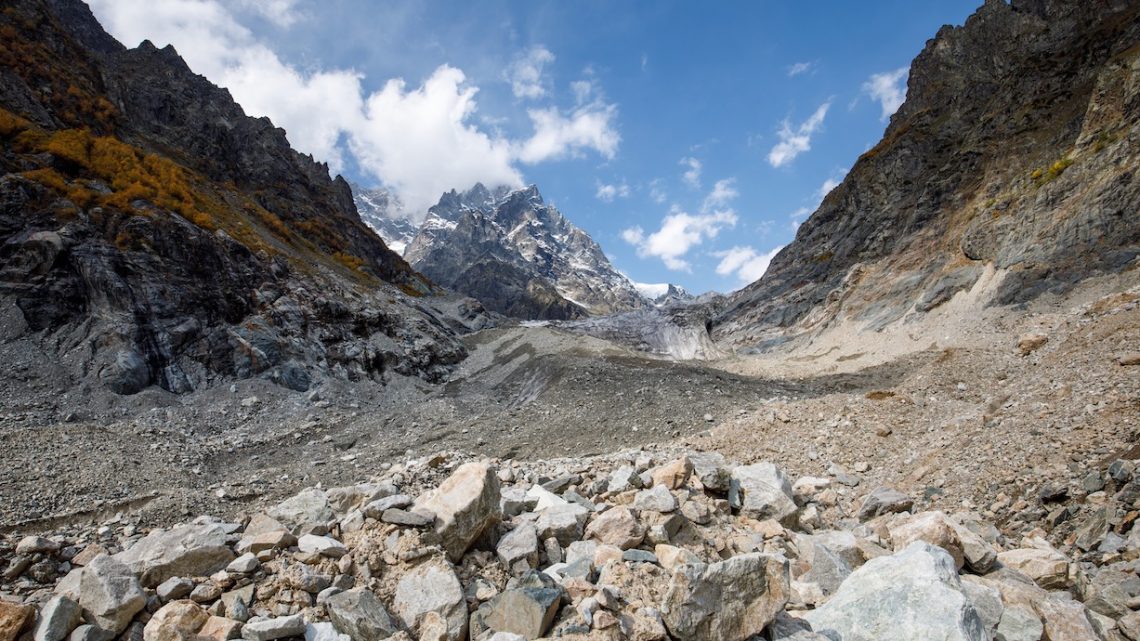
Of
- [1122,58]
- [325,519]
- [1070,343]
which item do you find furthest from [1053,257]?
[325,519]

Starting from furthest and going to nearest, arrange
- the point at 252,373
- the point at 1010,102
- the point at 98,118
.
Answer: the point at 1010,102
the point at 98,118
the point at 252,373

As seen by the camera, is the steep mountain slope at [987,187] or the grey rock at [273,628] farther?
the steep mountain slope at [987,187]

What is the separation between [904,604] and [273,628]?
217 inches

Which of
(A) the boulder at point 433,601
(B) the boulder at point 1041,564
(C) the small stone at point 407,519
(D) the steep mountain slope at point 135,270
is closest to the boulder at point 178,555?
(C) the small stone at point 407,519

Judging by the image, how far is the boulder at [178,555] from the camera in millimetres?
5086

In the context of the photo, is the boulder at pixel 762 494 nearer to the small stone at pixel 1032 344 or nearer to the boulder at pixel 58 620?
the boulder at pixel 58 620

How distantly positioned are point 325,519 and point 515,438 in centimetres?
1375

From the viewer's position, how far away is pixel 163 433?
71.4 feet

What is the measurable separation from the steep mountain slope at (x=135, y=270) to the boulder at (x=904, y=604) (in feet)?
99.9

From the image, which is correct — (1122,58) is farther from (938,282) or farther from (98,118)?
(98,118)

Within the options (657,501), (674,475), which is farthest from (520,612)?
(674,475)

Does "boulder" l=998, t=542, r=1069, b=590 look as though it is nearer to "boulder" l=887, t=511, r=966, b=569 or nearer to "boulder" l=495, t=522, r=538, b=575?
"boulder" l=887, t=511, r=966, b=569

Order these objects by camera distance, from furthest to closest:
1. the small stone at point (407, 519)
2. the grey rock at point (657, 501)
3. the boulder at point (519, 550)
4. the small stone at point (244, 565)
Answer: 1. the grey rock at point (657, 501)
2. the boulder at point (519, 550)
3. the small stone at point (407, 519)
4. the small stone at point (244, 565)

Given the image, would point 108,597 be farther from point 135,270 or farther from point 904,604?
point 135,270
